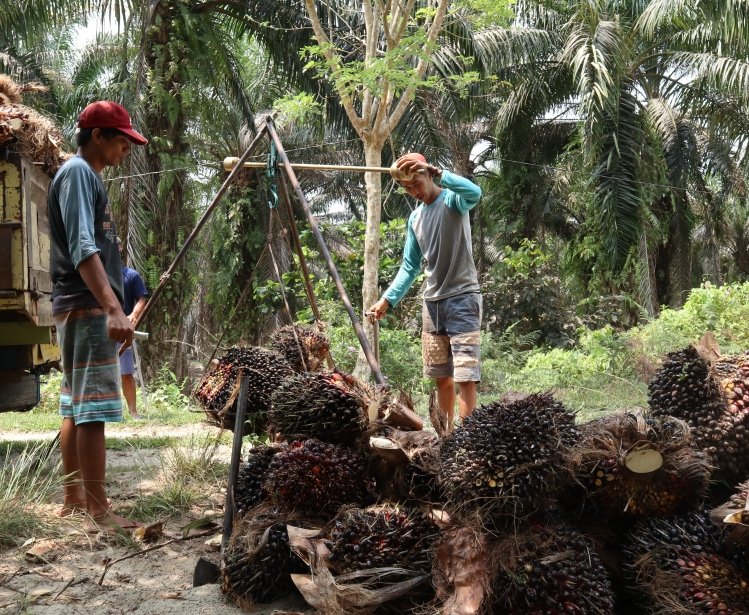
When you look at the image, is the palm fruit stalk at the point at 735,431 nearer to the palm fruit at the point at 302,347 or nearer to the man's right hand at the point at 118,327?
the palm fruit at the point at 302,347

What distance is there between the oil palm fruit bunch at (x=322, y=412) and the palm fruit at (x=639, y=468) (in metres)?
0.88

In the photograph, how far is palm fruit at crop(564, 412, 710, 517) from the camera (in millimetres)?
2459

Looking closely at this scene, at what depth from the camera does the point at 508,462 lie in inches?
93.0

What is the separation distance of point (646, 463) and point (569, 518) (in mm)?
325

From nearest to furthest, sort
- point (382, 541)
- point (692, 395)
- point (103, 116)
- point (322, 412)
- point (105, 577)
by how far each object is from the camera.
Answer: point (382, 541), point (692, 395), point (322, 412), point (105, 577), point (103, 116)

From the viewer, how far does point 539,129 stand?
19625 mm

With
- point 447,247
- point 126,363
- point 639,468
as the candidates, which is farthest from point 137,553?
point 126,363

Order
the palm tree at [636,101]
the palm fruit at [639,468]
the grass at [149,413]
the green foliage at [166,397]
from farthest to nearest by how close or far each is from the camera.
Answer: the palm tree at [636,101]
the green foliage at [166,397]
the grass at [149,413]
the palm fruit at [639,468]

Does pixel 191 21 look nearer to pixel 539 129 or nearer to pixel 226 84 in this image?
A: pixel 226 84

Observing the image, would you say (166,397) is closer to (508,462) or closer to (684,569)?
(508,462)

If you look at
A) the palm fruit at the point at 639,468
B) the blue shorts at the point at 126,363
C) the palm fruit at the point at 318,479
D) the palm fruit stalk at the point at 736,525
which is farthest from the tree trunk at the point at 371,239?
the palm fruit stalk at the point at 736,525

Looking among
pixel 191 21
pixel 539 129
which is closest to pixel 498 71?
pixel 539 129

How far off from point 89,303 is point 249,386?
0.90 meters

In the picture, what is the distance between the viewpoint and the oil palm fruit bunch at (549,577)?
2.20 m
